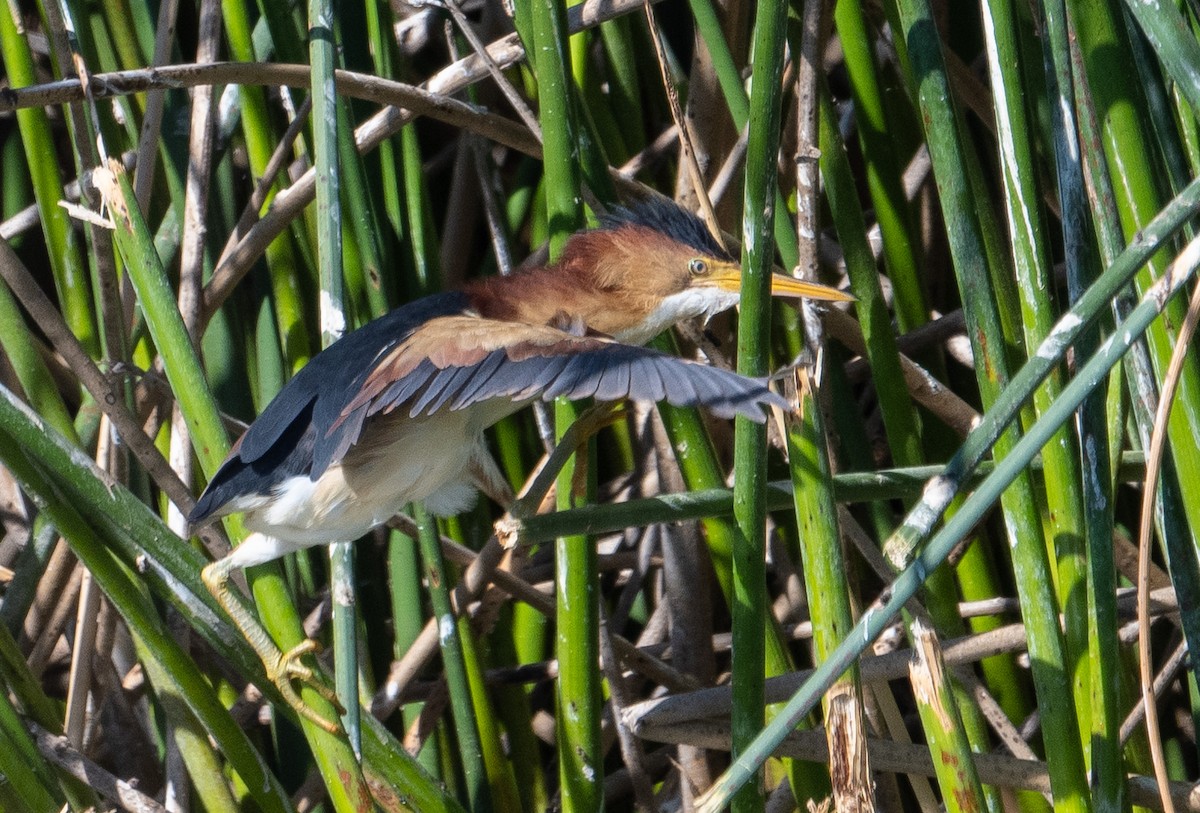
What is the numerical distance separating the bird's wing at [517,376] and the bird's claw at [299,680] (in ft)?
0.66

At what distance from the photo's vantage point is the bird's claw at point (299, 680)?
1145 mm

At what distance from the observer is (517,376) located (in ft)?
3.72

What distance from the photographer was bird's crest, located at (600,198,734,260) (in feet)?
5.38

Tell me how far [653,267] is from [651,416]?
35 cm

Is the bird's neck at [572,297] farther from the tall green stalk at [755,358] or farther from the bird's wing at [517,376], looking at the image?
the tall green stalk at [755,358]

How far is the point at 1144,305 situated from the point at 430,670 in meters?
1.59

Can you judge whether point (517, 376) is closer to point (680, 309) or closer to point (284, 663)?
point (284, 663)

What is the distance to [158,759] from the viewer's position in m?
2.00

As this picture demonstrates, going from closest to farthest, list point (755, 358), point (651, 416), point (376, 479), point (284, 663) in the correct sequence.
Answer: point (755, 358) → point (284, 663) → point (376, 479) → point (651, 416)

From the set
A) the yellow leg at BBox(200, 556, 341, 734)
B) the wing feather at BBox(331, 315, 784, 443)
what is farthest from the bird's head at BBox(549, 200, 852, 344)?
the yellow leg at BBox(200, 556, 341, 734)

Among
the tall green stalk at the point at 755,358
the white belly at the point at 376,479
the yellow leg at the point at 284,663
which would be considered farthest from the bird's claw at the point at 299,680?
the tall green stalk at the point at 755,358

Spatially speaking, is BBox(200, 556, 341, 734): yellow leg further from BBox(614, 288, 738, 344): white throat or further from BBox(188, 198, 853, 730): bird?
BBox(614, 288, 738, 344): white throat

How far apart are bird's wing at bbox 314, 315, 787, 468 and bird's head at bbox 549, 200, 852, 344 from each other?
272 millimetres

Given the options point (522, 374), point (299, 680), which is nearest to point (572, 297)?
point (522, 374)
